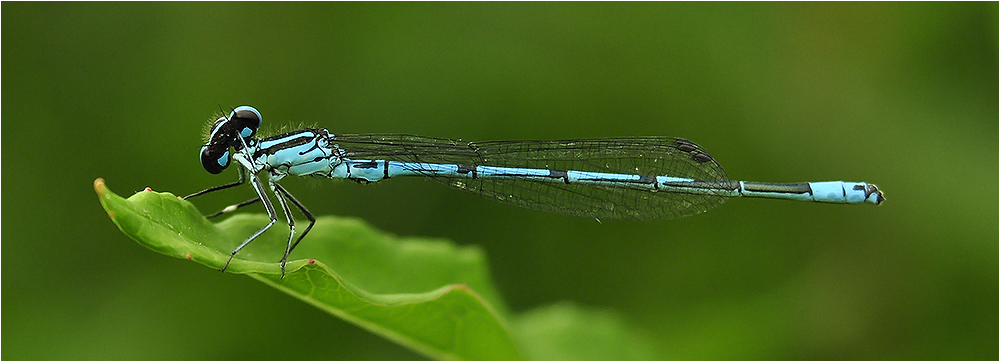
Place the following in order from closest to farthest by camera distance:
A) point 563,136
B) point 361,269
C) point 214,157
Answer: point 361,269 → point 214,157 → point 563,136

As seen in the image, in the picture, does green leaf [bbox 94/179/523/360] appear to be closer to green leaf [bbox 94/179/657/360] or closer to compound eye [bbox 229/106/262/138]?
green leaf [bbox 94/179/657/360]

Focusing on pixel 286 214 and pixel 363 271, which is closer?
pixel 363 271

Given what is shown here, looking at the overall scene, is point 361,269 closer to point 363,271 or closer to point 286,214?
point 363,271

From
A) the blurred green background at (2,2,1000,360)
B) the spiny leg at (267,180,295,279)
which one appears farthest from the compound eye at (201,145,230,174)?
the blurred green background at (2,2,1000,360)

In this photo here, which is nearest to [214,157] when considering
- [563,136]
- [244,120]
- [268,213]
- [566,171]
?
[244,120]

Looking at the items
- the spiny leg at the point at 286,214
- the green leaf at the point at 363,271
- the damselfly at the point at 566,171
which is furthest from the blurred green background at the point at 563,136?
the green leaf at the point at 363,271

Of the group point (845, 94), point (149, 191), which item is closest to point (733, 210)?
point (845, 94)

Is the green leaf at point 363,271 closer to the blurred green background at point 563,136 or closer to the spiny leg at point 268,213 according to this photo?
the spiny leg at point 268,213

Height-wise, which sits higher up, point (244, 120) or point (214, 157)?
point (244, 120)
